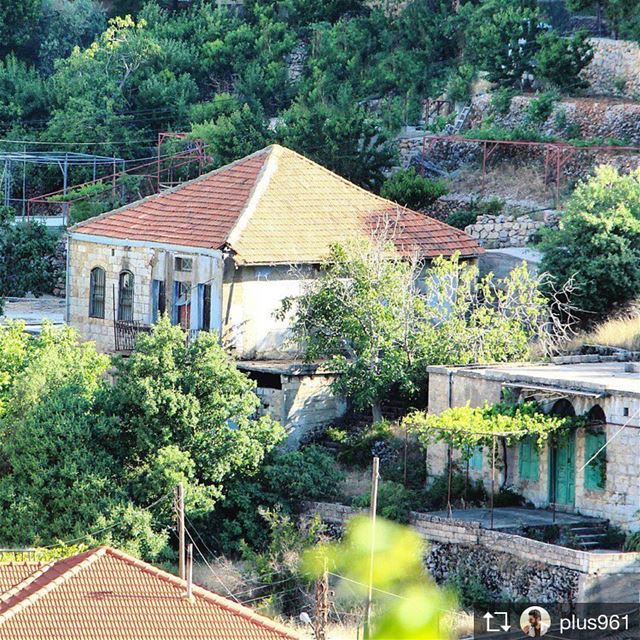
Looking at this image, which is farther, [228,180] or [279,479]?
[228,180]

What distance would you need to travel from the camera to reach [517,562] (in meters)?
27.1

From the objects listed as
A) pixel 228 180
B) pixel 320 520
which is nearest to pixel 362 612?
pixel 320 520

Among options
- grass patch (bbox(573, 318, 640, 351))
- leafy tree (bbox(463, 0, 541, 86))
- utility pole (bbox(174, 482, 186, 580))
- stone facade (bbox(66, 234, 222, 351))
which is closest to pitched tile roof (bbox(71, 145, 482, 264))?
stone facade (bbox(66, 234, 222, 351))

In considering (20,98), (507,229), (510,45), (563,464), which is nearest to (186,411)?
(563,464)

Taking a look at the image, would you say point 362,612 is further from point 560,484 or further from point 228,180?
point 228,180

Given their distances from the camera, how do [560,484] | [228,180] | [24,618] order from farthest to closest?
[228,180]
[560,484]
[24,618]

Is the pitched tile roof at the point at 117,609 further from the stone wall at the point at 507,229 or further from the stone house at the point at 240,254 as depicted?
the stone wall at the point at 507,229

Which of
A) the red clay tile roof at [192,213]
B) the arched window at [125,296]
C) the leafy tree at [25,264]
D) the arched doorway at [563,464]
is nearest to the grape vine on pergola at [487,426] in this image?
the arched doorway at [563,464]

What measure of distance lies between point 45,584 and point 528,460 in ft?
32.5

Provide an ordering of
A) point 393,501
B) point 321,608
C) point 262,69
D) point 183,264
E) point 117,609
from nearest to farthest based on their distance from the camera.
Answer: point 117,609 < point 321,608 < point 393,501 < point 183,264 < point 262,69

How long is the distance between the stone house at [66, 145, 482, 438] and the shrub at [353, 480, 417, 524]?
Result: 3.67 m

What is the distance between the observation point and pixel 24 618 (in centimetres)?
2094

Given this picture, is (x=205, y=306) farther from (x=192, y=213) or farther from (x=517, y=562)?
(x=517, y=562)

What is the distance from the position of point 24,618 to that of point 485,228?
21.7m
